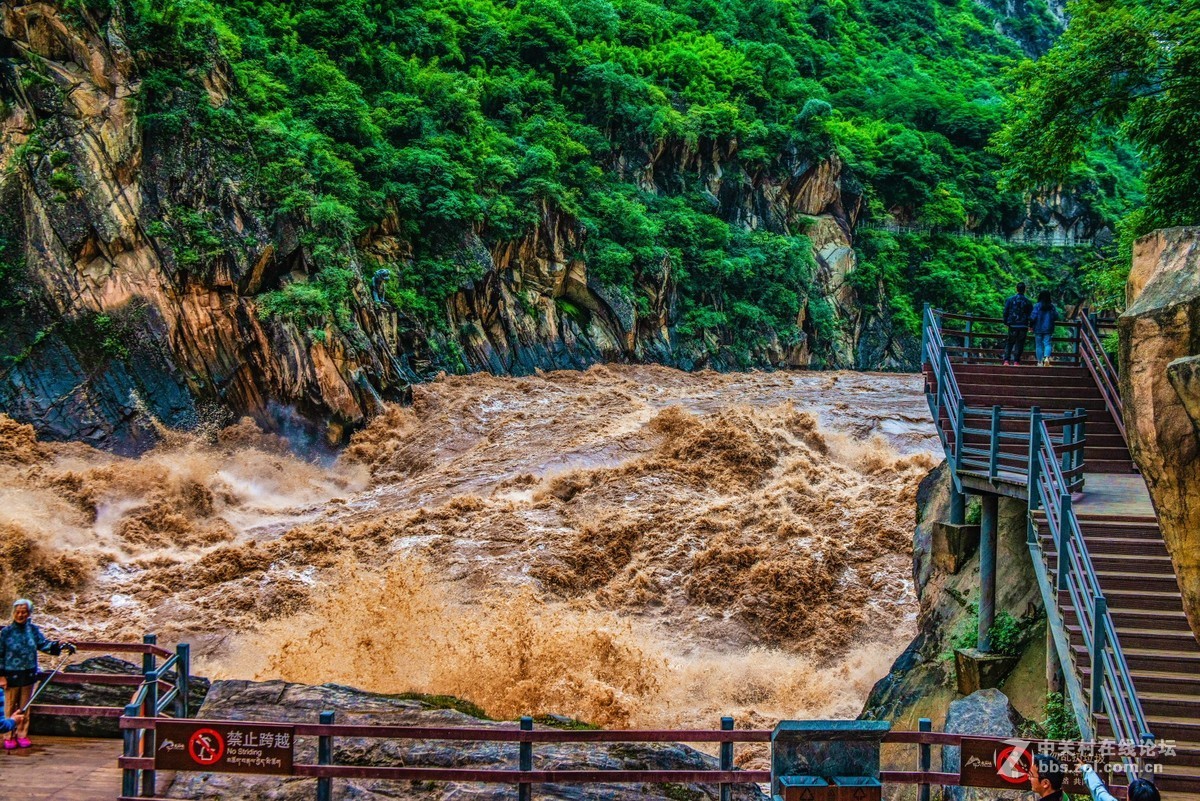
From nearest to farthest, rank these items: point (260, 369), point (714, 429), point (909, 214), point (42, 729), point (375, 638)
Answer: point (42, 729)
point (375, 638)
point (714, 429)
point (260, 369)
point (909, 214)

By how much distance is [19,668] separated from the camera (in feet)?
25.5

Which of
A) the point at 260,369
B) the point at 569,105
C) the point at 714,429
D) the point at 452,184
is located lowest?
the point at 714,429

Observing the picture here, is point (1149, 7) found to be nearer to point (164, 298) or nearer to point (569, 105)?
point (164, 298)

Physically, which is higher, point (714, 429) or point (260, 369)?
point (260, 369)

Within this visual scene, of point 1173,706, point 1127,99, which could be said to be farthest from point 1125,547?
point 1127,99

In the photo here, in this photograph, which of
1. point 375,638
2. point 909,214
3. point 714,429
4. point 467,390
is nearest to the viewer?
point 375,638

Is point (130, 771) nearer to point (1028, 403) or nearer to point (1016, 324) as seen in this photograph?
point (1028, 403)

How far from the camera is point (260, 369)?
2642 centimetres

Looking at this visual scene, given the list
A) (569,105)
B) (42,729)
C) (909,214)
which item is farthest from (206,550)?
(909,214)

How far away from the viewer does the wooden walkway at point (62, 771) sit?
22.7 ft

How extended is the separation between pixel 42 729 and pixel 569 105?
145ft

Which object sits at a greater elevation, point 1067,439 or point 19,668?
point 1067,439

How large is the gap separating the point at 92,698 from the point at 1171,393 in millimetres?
9726

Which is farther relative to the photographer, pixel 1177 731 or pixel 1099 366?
pixel 1099 366
